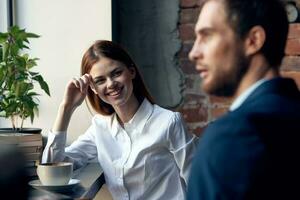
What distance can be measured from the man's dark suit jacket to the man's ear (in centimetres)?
9

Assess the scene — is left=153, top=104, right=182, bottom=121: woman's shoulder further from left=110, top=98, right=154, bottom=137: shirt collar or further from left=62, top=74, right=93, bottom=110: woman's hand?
left=62, top=74, right=93, bottom=110: woman's hand

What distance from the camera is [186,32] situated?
192 centimetres

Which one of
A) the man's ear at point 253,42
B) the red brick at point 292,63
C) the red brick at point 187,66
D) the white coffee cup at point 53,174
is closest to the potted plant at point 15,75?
the white coffee cup at point 53,174

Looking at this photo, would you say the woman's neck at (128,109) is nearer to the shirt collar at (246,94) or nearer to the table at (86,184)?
the table at (86,184)

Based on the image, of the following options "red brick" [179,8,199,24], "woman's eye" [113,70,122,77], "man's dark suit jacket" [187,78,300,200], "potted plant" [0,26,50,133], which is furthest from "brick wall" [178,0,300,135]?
"man's dark suit jacket" [187,78,300,200]

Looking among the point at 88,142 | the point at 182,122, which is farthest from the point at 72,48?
the point at 182,122

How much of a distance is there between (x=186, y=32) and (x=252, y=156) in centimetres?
123

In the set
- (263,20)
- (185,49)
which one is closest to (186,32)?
(185,49)

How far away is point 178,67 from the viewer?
193 cm

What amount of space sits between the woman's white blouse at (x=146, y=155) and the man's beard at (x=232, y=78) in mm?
783

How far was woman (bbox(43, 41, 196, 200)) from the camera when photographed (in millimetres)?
1629

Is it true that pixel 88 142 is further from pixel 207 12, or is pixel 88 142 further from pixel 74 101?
pixel 207 12

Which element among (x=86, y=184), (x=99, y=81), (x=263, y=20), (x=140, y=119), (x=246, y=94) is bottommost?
(x=86, y=184)

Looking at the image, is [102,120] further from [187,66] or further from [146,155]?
[187,66]
